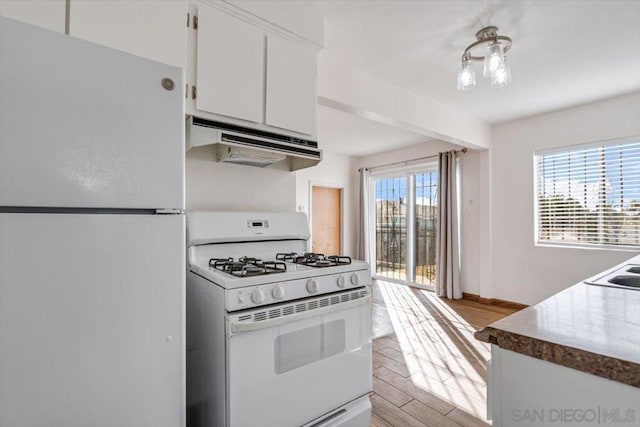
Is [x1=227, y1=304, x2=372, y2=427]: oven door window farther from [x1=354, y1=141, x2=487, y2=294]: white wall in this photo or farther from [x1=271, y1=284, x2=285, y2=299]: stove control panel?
[x1=354, y1=141, x2=487, y2=294]: white wall

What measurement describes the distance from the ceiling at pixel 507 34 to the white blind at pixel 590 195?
2.39ft

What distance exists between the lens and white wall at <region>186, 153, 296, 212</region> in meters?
1.91

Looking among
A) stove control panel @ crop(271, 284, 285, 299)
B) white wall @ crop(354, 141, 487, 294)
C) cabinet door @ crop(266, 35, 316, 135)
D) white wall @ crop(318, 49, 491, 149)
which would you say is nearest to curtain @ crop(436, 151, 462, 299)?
white wall @ crop(354, 141, 487, 294)

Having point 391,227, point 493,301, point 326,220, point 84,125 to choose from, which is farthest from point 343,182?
point 84,125

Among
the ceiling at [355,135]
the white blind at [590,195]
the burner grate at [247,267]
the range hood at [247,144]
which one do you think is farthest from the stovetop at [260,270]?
the white blind at [590,195]

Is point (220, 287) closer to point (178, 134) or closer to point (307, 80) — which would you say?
point (178, 134)

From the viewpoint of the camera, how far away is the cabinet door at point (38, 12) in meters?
1.12

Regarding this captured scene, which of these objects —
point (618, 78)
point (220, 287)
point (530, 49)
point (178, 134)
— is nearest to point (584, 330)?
point (220, 287)

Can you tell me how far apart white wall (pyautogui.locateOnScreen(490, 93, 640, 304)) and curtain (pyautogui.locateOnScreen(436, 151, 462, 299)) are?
465mm

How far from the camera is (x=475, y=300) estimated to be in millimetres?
4430

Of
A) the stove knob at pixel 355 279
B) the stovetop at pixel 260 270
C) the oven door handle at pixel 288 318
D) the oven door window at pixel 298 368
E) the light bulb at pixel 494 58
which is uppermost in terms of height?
the light bulb at pixel 494 58

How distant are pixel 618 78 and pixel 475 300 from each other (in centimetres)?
305

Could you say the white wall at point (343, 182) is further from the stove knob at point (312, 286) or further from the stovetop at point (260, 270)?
the stove knob at point (312, 286)

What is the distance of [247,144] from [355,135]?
3306 millimetres
